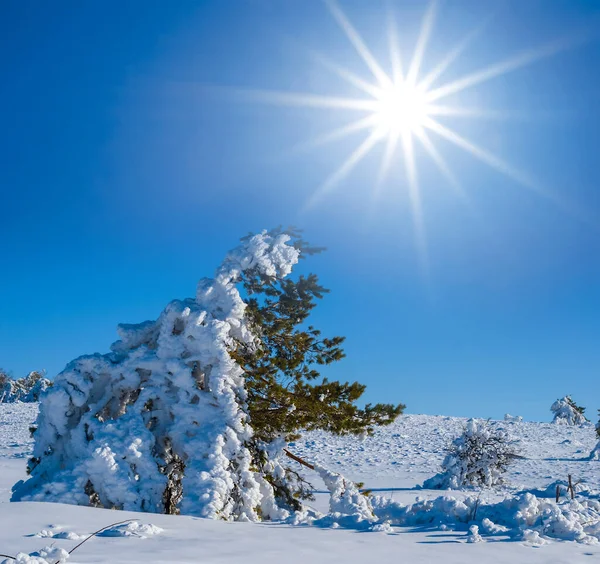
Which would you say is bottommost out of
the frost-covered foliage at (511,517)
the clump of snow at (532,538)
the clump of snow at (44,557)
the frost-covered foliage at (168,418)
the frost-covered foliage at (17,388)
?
the clump of snow at (44,557)

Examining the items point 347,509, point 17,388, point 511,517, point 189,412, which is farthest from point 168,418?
point 17,388

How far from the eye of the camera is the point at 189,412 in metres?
8.97

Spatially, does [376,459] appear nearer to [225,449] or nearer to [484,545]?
[225,449]

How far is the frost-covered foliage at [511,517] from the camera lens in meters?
5.52

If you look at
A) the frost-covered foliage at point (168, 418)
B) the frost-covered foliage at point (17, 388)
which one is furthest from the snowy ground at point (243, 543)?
the frost-covered foliage at point (17, 388)

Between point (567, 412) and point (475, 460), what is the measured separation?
34.4 meters

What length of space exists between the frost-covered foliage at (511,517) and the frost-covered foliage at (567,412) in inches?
1834

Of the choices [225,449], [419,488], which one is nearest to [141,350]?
[225,449]

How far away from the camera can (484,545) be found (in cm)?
505

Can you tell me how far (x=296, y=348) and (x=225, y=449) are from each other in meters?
2.54

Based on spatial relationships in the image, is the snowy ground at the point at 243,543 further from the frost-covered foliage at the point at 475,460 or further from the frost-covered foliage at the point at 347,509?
the frost-covered foliage at the point at 475,460

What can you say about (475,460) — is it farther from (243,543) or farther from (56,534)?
(56,534)

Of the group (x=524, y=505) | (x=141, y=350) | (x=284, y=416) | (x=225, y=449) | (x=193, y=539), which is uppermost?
(x=141, y=350)

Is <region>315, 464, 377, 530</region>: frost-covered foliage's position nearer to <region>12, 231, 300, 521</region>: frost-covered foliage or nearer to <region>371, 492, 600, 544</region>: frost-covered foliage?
<region>371, 492, 600, 544</region>: frost-covered foliage
